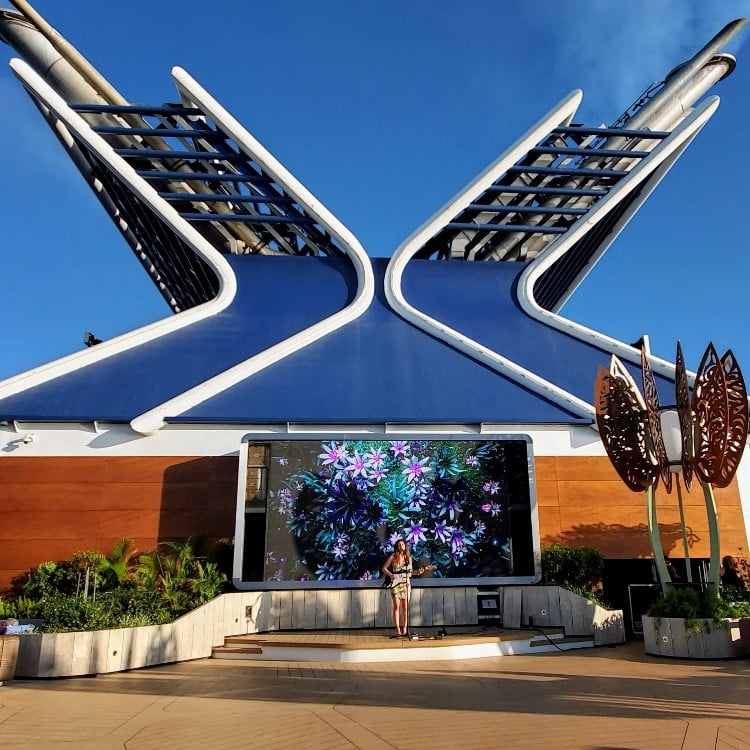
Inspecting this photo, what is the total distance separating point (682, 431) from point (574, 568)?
14.0 ft

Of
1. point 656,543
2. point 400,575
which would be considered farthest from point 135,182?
point 656,543

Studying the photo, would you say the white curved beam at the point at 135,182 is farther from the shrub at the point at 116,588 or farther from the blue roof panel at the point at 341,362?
the shrub at the point at 116,588

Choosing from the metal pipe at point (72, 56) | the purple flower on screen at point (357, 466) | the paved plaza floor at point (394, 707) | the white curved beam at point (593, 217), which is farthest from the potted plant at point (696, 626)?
the metal pipe at point (72, 56)

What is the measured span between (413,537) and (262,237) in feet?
50.7

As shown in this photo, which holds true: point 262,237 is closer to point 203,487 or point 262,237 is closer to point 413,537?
point 203,487

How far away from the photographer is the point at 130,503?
1549cm

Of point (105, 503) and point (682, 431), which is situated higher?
point (682, 431)

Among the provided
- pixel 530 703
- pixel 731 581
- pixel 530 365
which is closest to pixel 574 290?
pixel 530 365

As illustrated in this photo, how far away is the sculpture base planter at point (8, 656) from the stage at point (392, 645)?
10.8 feet

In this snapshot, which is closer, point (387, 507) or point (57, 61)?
point (387, 507)

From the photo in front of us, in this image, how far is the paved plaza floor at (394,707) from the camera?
516 cm

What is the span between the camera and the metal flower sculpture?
1088 centimetres

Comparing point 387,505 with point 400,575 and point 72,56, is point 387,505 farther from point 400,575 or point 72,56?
point 72,56

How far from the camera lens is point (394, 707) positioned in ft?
21.0
